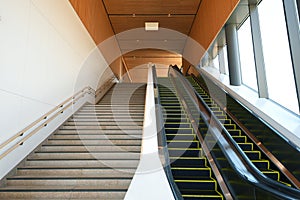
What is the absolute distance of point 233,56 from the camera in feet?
23.4

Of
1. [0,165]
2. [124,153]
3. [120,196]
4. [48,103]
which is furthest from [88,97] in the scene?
[120,196]

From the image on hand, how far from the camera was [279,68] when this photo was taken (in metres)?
5.13

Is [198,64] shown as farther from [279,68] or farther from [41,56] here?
[41,56]

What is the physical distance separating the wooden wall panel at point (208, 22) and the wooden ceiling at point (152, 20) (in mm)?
460

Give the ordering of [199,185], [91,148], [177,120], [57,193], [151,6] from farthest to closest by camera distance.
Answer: [151,6] < [177,120] < [91,148] < [199,185] < [57,193]

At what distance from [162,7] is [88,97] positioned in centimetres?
439

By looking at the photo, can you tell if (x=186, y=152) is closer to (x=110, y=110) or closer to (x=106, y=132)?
(x=106, y=132)

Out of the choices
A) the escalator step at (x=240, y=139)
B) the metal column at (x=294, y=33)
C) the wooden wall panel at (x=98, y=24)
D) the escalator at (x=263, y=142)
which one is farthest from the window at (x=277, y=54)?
the wooden wall panel at (x=98, y=24)

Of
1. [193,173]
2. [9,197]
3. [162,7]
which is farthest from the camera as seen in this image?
[162,7]

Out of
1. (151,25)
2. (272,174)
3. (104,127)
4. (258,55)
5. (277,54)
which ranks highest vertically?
(151,25)

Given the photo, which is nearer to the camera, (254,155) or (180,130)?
(254,155)

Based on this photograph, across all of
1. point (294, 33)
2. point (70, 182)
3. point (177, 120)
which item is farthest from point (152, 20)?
Answer: point (70, 182)

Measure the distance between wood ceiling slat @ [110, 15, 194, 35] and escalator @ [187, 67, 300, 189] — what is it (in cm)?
542

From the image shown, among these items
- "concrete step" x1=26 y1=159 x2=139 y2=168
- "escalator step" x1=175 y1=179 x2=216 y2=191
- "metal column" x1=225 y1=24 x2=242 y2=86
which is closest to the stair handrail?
"concrete step" x1=26 y1=159 x2=139 y2=168
